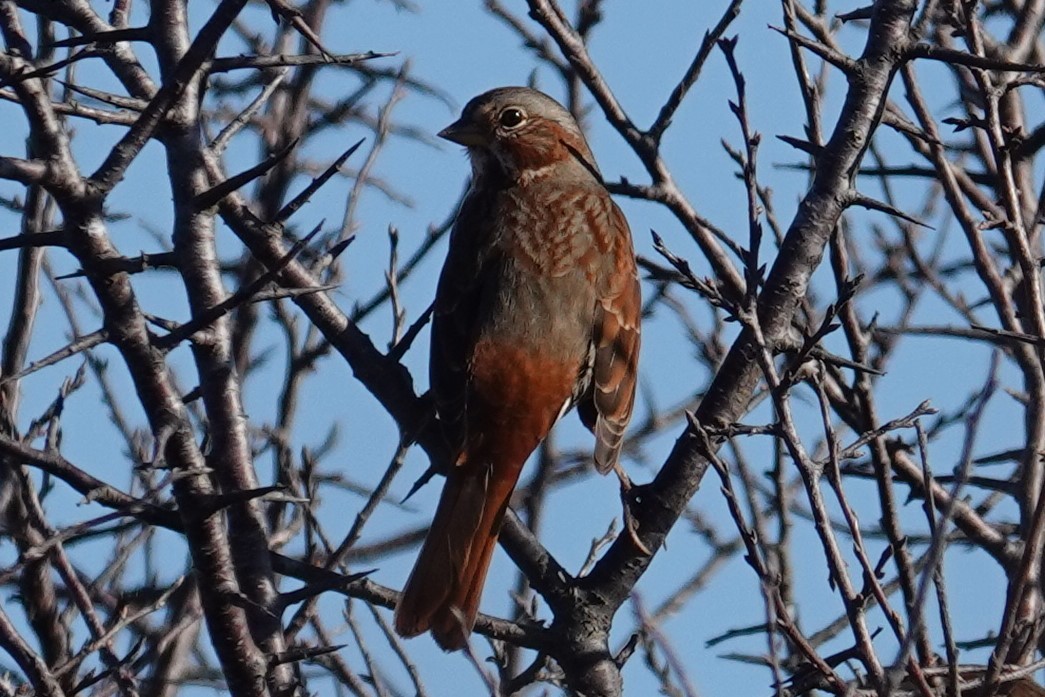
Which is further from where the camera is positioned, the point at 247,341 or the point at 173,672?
the point at 247,341

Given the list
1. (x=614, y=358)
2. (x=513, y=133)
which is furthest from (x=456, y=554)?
(x=513, y=133)

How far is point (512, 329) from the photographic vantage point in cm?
516

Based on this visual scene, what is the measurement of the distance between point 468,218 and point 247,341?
3.40ft

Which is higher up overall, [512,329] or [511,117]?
[511,117]

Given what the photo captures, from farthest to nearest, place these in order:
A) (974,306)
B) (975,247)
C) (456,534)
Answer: (974,306), (456,534), (975,247)

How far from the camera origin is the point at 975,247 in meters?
3.90

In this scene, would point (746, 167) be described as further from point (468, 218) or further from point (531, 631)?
point (468, 218)

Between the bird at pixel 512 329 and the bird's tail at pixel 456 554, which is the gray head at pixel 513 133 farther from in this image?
the bird's tail at pixel 456 554

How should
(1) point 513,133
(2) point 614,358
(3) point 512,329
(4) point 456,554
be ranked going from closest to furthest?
(4) point 456,554 → (3) point 512,329 → (2) point 614,358 → (1) point 513,133

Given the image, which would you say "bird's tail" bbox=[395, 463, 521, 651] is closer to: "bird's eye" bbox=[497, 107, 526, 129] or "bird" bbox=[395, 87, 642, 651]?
"bird" bbox=[395, 87, 642, 651]

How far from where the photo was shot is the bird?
467 centimetres

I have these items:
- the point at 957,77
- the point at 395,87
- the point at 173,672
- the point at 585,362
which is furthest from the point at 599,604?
the point at 395,87

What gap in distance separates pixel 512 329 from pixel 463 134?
48.1 inches

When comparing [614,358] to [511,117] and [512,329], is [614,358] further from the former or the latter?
[511,117]
